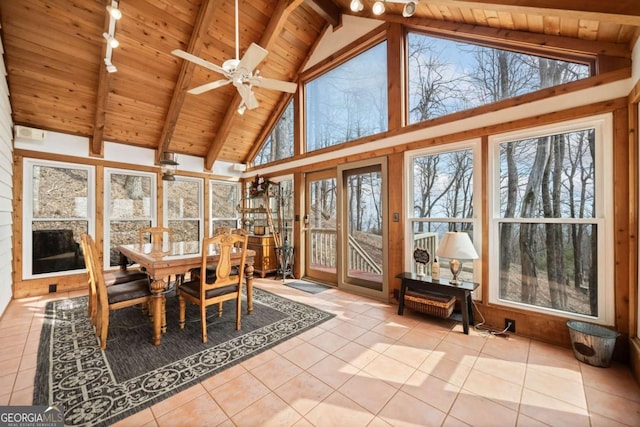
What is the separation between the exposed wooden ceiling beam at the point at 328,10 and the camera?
13.3 ft

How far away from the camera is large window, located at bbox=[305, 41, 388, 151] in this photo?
416 centimetres

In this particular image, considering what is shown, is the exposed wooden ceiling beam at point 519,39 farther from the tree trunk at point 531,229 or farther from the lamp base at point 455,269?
the lamp base at point 455,269

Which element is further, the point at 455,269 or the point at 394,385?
the point at 455,269

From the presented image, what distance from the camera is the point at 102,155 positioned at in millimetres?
4770

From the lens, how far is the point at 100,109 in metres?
4.08

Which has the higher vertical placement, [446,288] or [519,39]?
[519,39]

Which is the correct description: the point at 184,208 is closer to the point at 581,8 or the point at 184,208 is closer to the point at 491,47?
the point at 491,47

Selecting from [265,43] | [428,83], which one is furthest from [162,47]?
[428,83]

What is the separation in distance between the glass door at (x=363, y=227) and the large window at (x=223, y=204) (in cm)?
331

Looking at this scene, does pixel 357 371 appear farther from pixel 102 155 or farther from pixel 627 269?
pixel 102 155

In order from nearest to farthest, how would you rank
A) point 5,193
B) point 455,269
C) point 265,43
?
point 455,269 → point 5,193 → point 265,43

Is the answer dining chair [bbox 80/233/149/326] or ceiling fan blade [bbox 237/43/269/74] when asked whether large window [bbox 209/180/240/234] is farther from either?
ceiling fan blade [bbox 237/43/269/74]

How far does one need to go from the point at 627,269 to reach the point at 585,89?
170 centimetres

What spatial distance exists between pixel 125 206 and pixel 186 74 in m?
2.84
